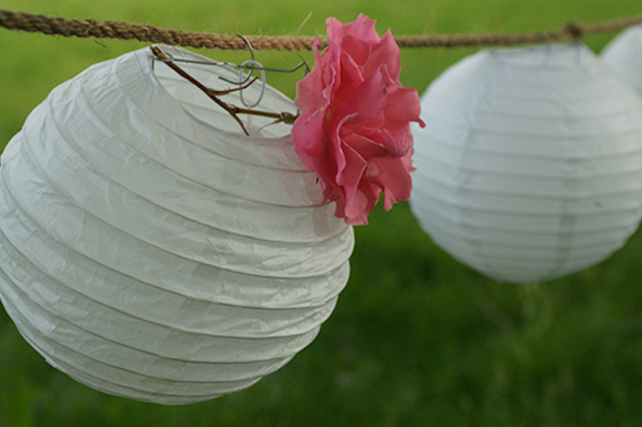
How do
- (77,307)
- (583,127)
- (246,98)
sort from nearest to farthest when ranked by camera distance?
1. (77,307)
2. (246,98)
3. (583,127)

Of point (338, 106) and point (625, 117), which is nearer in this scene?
point (338, 106)

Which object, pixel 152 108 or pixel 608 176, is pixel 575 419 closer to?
pixel 608 176

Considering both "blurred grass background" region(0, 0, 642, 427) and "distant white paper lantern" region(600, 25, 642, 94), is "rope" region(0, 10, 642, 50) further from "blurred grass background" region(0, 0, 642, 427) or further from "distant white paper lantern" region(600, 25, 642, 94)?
"distant white paper lantern" region(600, 25, 642, 94)

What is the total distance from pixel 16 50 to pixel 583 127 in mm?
2874

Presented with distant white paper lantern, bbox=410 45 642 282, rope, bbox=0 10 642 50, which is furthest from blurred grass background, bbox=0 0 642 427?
rope, bbox=0 10 642 50

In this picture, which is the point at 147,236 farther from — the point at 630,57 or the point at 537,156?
the point at 630,57

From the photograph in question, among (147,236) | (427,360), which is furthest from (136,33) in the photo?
(427,360)

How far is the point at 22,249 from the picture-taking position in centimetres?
40

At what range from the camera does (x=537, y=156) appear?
2.51 feet

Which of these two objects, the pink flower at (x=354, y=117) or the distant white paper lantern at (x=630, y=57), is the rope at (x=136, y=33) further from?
the distant white paper lantern at (x=630, y=57)

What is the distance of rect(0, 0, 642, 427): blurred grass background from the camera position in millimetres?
1260

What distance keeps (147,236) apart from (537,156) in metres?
0.54

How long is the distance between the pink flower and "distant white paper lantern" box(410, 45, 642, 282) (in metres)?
0.38

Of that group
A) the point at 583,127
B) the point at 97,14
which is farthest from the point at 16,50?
the point at 583,127
